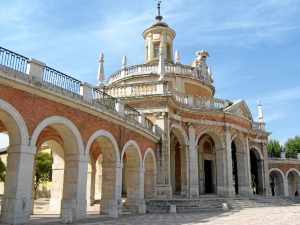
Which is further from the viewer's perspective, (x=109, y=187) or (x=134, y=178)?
(x=134, y=178)

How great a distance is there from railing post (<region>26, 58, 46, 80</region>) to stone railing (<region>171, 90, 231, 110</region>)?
13.2 meters

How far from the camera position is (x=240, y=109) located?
29375 mm

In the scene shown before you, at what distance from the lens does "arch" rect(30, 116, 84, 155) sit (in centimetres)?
1152

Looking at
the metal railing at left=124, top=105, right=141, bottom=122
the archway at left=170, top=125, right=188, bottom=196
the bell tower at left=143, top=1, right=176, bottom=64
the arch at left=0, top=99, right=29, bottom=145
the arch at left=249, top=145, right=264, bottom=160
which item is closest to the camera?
the arch at left=0, top=99, right=29, bottom=145

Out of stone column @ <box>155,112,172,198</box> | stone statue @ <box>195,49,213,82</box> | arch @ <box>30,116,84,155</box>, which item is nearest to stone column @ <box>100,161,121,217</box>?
arch @ <box>30,116,84,155</box>

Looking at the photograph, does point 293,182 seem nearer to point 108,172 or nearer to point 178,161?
point 178,161

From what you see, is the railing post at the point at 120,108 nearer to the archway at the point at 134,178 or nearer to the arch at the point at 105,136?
the arch at the point at 105,136

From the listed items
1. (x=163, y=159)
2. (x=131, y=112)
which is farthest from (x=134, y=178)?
(x=131, y=112)

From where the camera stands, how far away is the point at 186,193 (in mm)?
24031

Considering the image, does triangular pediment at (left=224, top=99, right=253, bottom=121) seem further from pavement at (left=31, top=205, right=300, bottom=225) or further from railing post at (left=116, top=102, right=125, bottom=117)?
pavement at (left=31, top=205, right=300, bottom=225)

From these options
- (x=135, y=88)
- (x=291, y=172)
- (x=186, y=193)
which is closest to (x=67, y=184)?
(x=135, y=88)

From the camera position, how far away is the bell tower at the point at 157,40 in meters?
31.4

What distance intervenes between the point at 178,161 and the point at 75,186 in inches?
572

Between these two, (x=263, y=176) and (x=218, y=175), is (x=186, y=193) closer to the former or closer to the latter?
(x=218, y=175)
